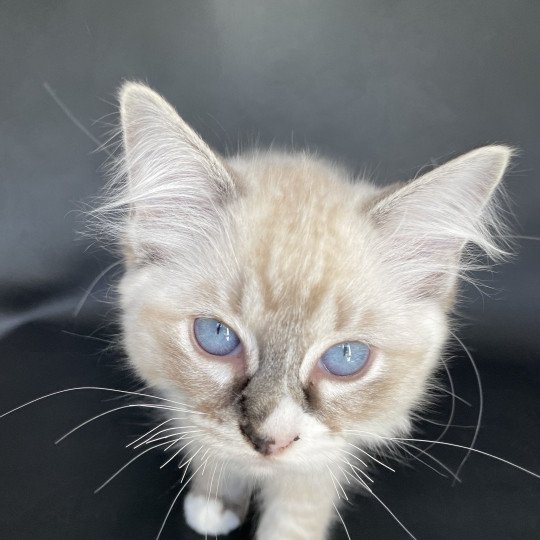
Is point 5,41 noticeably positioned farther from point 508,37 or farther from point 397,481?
point 397,481

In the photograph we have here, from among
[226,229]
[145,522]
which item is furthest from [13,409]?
[226,229]

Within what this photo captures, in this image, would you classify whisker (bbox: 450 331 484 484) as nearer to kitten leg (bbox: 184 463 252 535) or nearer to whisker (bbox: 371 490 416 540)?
whisker (bbox: 371 490 416 540)

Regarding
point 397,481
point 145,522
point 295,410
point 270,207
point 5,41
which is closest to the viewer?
point 295,410

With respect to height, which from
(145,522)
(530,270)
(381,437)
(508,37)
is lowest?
(145,522)

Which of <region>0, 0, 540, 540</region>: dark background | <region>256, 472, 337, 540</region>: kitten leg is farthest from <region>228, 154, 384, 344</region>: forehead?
<region>0, 0, 540, 540</region>: dark background

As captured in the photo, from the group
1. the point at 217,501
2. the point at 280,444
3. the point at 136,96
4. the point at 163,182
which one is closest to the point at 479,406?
the point at 217,501

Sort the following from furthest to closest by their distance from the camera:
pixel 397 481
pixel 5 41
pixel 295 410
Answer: pixel 5 41
pixel 397 481
pixel 295 410
